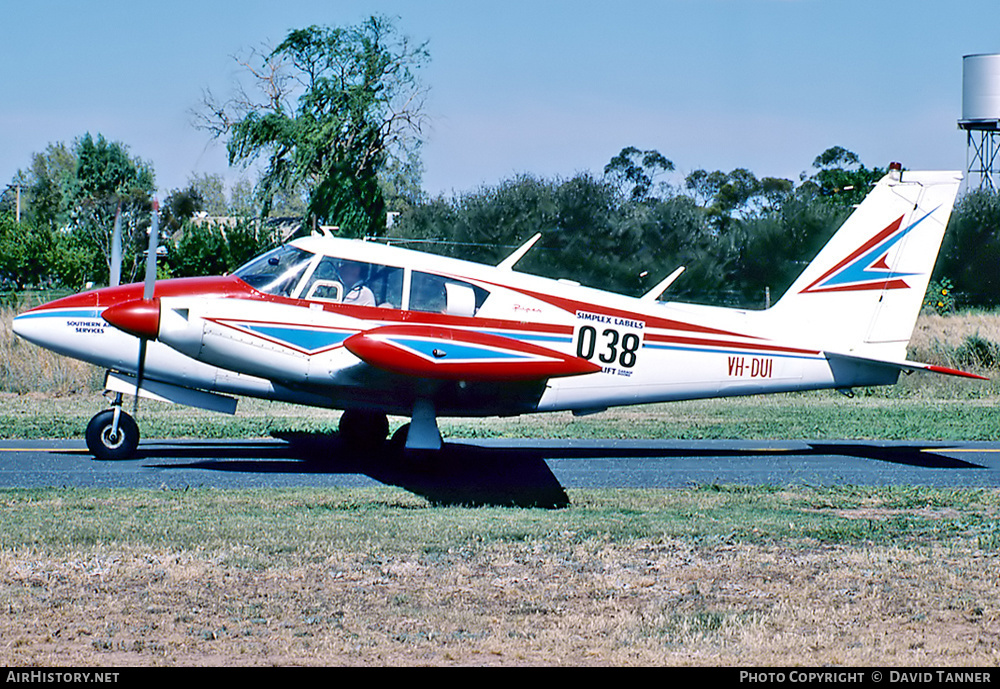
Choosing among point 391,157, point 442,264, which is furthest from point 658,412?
point 391,157

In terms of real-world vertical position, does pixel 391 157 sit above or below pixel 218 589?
above

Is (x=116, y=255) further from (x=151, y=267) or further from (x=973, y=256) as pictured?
(x=973, y=256)

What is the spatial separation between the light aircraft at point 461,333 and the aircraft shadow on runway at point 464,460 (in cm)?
53

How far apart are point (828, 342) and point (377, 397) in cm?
607

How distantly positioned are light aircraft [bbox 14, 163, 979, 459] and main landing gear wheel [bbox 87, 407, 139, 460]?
0.02 metres

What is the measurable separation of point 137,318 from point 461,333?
3.55m

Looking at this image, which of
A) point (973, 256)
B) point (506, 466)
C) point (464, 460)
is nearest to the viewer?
point (506, 466)

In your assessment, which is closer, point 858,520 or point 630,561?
point 630,561

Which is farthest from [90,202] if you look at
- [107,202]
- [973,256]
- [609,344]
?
[609,344]

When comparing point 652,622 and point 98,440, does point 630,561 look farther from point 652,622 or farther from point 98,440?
point 98,440

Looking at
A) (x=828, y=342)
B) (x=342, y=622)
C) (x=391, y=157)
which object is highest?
(x=391, y=157)

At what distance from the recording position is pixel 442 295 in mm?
13070

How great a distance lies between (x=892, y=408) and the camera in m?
21.1

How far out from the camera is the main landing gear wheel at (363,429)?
1484 centimetres
